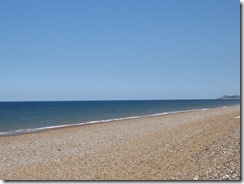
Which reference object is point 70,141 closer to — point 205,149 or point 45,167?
point 45,167

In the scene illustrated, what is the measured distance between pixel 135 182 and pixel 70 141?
1047 cm

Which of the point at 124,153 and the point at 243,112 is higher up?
the point at 243,112

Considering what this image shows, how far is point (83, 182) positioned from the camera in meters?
9.20

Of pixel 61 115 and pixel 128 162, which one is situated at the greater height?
pixel 128 162

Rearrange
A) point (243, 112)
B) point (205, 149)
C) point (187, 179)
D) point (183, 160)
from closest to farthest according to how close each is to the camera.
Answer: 1. point (243, 112)
2. point (187, 179)
3. point (183, 160)
4. point (205, 149)

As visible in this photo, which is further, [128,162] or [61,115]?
[61,115]

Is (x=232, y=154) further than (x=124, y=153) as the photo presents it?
No

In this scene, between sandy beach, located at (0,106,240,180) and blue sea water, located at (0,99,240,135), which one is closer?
sandy beach, located at (0,106,240,180)

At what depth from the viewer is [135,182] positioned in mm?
8406

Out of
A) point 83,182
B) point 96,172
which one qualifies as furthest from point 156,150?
point 83,182

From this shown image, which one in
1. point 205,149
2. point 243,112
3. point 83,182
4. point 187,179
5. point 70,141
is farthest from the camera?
point 70,141

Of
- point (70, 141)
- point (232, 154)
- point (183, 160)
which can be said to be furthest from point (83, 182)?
point (70, 141)

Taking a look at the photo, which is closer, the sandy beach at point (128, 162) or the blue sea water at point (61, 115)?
the sandy beach at point (128, 162)

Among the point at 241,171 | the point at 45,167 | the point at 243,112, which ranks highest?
the point at 243,112
